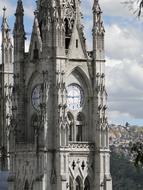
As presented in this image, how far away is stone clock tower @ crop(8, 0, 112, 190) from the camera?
6588 cm

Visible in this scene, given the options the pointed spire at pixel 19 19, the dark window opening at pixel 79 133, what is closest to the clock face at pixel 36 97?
the dark window opening at pixel 79 133

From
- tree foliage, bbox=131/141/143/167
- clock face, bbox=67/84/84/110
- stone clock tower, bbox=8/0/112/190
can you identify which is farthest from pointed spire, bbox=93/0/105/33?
tree foliage, bbox=131/141/143/167

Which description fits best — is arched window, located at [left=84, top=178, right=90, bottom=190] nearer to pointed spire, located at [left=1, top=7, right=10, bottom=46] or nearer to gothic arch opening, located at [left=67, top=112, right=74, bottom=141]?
gothic arch opening, located at [left=67, top=112, right=74, bottom=141]

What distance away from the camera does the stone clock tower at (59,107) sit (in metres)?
65.9

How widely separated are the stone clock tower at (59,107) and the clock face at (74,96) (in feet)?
0.22

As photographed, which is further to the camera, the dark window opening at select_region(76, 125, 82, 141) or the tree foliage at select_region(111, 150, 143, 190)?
the tree foliage at select_region(111, 150, 143, 190)

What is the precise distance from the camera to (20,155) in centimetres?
6894

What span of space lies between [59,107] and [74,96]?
229cm

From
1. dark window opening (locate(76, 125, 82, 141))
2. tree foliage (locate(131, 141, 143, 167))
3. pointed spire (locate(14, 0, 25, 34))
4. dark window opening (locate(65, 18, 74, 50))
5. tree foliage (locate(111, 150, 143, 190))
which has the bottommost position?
tree foliage (locate(111, 150, 143, 190))

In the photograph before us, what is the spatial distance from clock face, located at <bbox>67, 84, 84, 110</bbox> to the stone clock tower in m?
0.07

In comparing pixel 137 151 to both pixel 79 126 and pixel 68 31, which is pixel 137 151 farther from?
pixel 68 31

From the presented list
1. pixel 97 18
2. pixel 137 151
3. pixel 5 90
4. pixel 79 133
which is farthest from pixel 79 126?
pixel 137 151

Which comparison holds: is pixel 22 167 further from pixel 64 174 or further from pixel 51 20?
pixel 51 20

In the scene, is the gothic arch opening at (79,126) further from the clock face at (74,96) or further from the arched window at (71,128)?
the clock face at (74,96)
